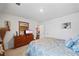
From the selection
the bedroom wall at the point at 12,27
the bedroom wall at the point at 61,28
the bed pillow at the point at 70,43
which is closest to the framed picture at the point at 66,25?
the bedroom wall at the point at 61,28

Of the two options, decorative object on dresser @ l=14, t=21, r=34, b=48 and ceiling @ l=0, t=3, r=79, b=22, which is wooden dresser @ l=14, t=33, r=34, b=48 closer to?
decorative object on dresser @ l=14, t=21, r=34, b=48

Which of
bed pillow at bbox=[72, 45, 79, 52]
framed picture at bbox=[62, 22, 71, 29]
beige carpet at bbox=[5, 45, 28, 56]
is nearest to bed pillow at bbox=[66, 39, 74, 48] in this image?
bed pillow at bbox=[72, 45, 79, 52]

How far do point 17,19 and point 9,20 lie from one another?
10cm

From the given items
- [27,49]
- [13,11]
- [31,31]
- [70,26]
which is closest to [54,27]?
[70,26]

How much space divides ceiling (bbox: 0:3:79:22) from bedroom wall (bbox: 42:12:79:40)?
2.3 inches

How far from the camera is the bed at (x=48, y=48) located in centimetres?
130

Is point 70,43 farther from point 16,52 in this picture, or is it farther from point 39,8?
point 16,52

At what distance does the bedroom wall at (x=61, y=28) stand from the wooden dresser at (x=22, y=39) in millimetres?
223

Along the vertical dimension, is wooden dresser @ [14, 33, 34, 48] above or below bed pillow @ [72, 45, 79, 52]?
above

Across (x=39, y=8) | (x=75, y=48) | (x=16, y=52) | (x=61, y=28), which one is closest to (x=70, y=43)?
(x=75, y=48)

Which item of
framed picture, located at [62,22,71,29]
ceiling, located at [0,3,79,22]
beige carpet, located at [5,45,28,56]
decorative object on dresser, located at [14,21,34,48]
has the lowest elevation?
beige carpet, located at [5,45,28,56]

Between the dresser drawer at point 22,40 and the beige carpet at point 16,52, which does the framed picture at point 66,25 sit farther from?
the beige carpet at point 16,52

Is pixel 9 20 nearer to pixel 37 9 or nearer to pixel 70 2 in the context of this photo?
pixel 37 9

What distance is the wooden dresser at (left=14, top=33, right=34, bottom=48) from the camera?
4.49ft
